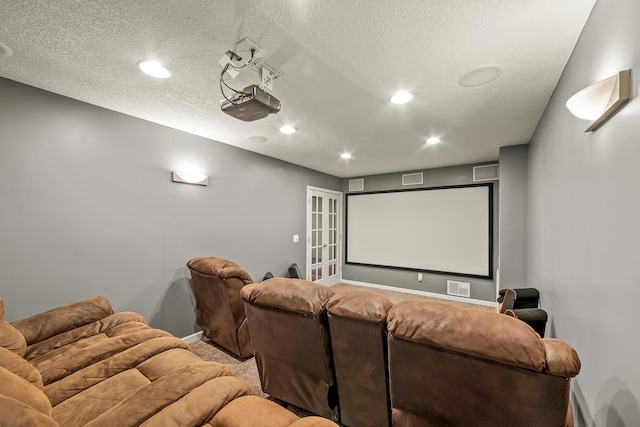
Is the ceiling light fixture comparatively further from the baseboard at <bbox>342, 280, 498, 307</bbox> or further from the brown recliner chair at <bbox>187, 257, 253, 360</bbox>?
the baseboard at <bbox>342, 280, 498, 307</bbox>

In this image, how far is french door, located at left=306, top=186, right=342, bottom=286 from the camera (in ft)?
17.0

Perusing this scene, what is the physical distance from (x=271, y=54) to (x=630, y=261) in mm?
2056

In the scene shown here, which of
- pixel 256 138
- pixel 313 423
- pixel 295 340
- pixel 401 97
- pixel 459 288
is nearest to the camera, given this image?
pixel 313 423

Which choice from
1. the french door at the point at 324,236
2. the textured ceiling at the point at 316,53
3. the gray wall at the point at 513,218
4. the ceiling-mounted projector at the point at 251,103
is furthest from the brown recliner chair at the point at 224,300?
the gray wall at the point at 513,218

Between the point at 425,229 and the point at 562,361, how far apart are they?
4482 mm

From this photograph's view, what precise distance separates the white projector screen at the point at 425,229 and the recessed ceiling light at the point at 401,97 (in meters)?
3.17

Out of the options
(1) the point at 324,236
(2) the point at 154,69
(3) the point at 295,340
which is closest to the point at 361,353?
(3) the point at 295,340

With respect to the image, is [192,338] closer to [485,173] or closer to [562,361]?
[562,361]

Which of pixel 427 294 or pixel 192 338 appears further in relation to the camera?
pixel 427 294

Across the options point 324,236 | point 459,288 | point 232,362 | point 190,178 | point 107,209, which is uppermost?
point 190,178

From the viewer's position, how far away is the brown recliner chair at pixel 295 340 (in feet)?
4.92

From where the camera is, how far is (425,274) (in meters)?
5.14

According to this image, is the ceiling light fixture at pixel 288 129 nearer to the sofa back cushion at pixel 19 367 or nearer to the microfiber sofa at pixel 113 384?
the microfiber sofa at pixel 113 384

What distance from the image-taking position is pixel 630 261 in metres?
0.96
